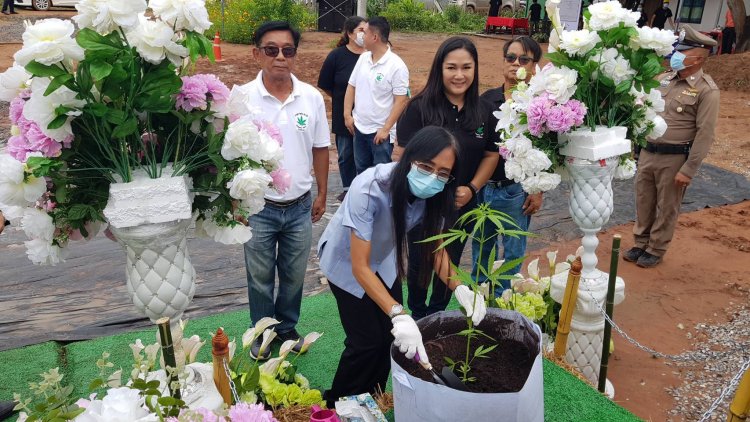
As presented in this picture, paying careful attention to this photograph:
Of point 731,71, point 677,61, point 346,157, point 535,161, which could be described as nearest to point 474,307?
point 535,161

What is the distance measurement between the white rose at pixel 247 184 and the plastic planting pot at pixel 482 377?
66cm

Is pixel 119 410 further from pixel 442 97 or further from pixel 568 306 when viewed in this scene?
pixel 442 97

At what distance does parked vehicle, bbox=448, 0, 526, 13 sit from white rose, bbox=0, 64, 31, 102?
80.4 ft

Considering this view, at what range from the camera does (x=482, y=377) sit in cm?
204

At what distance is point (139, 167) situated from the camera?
6.22ft

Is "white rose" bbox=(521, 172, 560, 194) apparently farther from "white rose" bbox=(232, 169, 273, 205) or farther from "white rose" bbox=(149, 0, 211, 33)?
"white rose" bbox=(149, 0, 211, 33)

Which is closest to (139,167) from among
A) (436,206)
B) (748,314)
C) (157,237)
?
(157,237)

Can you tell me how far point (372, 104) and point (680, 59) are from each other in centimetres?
232

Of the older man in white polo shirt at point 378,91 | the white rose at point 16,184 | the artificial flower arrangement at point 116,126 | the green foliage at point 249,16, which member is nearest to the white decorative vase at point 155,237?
the artificial flower arrangement at point 116,126

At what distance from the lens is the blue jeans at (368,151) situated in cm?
536

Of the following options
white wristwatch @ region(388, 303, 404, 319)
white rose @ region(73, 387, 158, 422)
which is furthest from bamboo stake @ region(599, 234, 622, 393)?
white rose @ region(73, 387, 158, 422)

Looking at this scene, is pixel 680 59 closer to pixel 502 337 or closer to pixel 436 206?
pixel 436 206

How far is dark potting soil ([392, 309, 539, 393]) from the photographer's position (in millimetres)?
2006

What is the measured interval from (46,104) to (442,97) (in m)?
2.16
